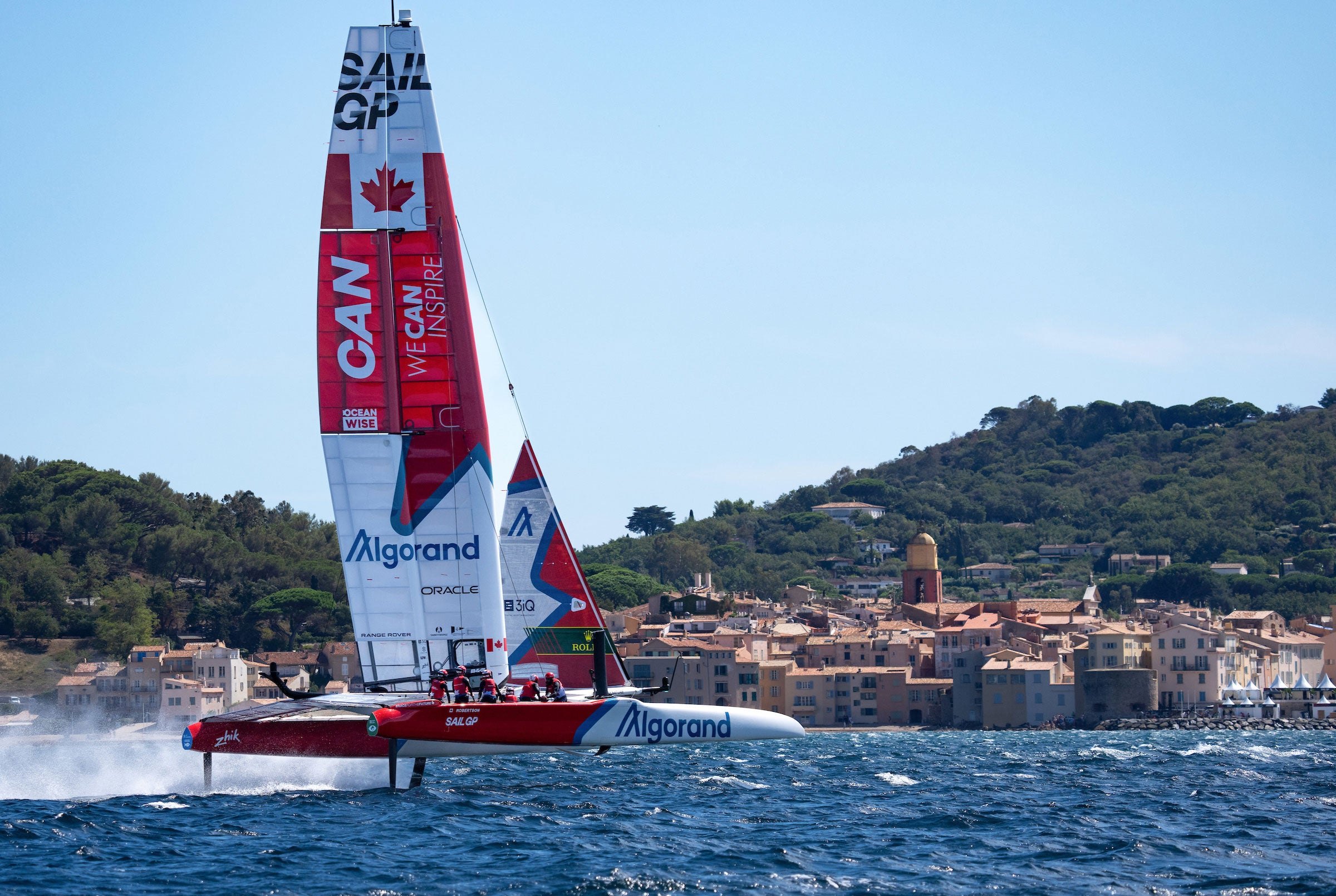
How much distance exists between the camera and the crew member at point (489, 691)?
2177 centimetres

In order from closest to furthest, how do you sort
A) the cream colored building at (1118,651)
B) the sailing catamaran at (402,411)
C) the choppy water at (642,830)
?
the choppy water at (642,830), the sailing catamaran at (402,411), the cream colored building at (1118,651)

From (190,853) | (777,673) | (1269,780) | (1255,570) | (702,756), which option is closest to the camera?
(190,853)

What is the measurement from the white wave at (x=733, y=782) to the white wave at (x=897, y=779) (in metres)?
2.41

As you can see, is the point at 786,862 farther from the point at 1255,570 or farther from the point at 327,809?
the point at 1255,570

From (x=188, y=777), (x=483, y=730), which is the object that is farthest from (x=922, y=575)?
(x=483, y=730)

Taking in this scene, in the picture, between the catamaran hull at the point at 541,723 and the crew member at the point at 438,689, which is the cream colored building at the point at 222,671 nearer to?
the crew member at the point at 438,689

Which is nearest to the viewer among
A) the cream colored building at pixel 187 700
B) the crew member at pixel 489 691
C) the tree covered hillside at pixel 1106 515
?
the crew member at pixel 489 691

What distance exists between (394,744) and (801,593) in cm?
9673

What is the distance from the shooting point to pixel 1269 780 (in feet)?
99.3

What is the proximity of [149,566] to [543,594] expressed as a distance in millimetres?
66509

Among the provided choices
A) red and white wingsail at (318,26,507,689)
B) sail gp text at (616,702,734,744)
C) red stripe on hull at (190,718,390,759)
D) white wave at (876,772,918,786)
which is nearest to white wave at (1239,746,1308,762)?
white wave at (876,772,918,786)

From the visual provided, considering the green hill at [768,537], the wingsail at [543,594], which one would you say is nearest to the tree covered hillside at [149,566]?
the green hill at [768,537]

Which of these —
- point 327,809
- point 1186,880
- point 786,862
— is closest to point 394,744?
point 327,809

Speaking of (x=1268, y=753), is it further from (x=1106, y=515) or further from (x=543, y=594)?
(x=1106, y=515)
